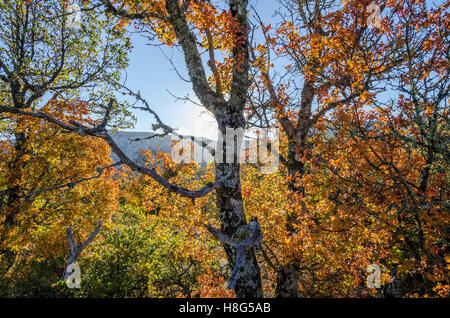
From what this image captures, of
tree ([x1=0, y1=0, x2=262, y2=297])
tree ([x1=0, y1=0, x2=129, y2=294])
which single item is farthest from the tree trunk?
tree ([x1=0, y1=0, x2=129, y2=294])

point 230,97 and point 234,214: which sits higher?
point 230,97

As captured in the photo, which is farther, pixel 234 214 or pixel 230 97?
pixel 230 97

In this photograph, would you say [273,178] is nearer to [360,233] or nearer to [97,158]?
[360,233]

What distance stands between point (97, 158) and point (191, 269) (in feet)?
26.7

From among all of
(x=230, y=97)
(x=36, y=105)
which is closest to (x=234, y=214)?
(x=230, y=97)

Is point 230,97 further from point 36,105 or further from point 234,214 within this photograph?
point 36,105

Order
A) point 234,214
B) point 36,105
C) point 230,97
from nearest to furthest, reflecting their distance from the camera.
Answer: point 234,214 < point 230,97 < point 36,105

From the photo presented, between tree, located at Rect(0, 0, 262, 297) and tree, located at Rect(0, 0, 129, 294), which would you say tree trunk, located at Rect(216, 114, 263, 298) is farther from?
tree, located at Rect(0, 0, 129, 294)

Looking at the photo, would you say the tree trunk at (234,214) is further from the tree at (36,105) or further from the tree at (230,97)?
the tree at (36,105)

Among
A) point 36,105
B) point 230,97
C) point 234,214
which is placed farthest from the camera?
point 36,105

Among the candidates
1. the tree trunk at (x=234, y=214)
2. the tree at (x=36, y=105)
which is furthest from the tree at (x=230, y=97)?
the tree at (x=36, y=105)

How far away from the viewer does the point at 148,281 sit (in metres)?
8.72

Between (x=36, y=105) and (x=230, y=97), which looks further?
(x=36, y=105)
